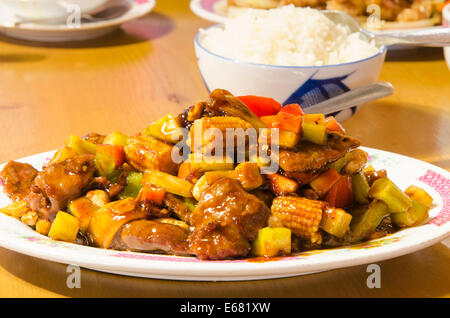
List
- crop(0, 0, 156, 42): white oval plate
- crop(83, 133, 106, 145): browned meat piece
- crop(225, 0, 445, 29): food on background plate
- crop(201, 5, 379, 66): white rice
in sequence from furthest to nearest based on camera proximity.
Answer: crop(0, 0, 156, 42): white oval plate < crop(225, 0, 445, 29): food on background plate < crop(201, 5, 379, 66): white rice < crop(83, 133, 106, 145): browned meat piece

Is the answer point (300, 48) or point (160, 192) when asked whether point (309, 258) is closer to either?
point (160, 192)

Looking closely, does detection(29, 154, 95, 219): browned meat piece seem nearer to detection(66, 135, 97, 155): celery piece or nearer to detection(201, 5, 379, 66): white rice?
detection(66, 135, 97, 155): celery piece

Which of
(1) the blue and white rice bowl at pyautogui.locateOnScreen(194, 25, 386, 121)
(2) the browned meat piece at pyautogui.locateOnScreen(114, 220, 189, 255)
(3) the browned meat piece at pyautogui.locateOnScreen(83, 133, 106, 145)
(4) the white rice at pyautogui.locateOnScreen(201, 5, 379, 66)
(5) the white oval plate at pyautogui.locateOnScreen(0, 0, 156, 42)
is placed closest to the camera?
(2) the browned meat piece at pyautogui.locateOnScreen(114, 220, 189, 255)

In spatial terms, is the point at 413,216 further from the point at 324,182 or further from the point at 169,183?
the point at 169,183

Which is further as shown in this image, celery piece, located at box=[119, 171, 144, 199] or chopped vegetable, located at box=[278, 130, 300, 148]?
celery piece, located at box=[119, 171, 144, 199]

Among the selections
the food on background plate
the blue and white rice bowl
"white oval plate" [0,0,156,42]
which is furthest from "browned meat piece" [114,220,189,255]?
"white oval plate" [0,0,156,42]

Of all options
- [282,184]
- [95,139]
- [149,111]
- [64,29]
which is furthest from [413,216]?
[64,29]

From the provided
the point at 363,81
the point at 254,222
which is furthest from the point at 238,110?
the point at 363,81

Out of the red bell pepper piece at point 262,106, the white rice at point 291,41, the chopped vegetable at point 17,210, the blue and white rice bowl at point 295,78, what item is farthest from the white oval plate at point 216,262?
the white rice at point 291,41
